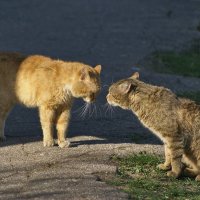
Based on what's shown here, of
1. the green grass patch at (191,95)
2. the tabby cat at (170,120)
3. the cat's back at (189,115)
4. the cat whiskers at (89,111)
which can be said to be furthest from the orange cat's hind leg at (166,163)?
the green grass patch at (191,95)

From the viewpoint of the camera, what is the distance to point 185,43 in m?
18.6

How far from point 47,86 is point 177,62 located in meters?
7.01

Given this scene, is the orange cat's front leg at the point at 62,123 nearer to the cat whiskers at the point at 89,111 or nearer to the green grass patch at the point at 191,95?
the cat whiskers at the point at 89,111

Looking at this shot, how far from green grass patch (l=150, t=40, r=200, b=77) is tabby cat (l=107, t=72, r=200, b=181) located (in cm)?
661

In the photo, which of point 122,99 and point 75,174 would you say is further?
point 122,99

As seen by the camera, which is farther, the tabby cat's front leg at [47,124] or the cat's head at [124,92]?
the tabby cat's front leg at [47,124]

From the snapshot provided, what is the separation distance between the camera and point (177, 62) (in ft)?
52.9

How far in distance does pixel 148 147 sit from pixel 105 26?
34.3ft

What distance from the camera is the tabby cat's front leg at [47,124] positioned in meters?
9.48

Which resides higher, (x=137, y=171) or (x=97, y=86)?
(x=97, y=86)

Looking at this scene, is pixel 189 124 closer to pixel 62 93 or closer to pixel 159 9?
pixel 62 93

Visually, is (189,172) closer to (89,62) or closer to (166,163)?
(166,163)

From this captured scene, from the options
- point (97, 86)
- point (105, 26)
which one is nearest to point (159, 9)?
point (105, 26)

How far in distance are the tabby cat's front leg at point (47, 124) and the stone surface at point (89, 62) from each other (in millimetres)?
180
